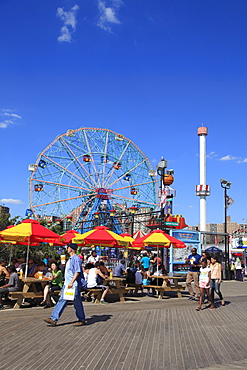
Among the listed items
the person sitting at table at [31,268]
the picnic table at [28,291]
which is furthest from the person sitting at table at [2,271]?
the person sitting at table at [31,268]

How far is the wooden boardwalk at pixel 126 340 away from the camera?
531 cm

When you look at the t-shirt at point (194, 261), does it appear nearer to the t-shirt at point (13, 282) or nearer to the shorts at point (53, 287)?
the shorts at point (53, 287)

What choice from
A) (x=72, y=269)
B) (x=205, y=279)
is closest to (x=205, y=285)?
(x=205, y=279)

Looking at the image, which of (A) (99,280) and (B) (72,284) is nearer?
(B) (72,284)

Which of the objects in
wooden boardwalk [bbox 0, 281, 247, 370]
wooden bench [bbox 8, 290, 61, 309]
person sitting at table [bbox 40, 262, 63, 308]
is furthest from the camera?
Result: person sitting at table [bbox 40, 262, 63, 308]

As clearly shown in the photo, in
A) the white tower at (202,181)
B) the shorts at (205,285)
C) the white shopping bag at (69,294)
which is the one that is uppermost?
the white tower at (202,181)

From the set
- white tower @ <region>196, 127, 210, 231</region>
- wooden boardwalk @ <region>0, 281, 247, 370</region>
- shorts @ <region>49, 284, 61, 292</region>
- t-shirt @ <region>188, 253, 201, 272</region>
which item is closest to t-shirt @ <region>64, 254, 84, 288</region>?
wooden boardwalk @ <region>0, 281, 247, 370</region>

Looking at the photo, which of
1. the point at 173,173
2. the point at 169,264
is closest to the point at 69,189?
the point at 173,173

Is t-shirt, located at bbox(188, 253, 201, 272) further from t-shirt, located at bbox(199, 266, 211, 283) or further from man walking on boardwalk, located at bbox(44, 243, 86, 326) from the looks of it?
man walking on boardwalk, located at bbox(44, 243, 86, 326)

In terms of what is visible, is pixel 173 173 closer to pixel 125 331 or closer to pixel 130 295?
pixel 130 295

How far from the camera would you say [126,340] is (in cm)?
660

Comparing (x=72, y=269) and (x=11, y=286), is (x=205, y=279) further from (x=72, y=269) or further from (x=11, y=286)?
(x=11, y=286)

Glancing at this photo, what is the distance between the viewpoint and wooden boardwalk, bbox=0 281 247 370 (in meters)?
5.31

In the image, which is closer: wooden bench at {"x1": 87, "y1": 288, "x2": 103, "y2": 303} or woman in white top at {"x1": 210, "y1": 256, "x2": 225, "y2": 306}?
wooden bench at {"x1": 87, "y1": 288, "x2": 103, "y2": 303}
